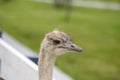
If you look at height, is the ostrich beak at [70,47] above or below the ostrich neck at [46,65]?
above

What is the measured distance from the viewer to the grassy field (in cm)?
1123

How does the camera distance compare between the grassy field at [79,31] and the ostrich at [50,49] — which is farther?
the grassy field at [79,31]

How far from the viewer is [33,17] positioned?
55.4 feet

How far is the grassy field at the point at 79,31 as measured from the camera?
11.2 meters

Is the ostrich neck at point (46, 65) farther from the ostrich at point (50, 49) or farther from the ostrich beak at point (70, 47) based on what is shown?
the ostrich beak at point (70, 47)

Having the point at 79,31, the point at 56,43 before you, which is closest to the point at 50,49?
the point at 56,43

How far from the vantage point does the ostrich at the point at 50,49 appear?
378cm

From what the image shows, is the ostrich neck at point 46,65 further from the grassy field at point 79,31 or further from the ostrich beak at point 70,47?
the grassy field at point 79,31

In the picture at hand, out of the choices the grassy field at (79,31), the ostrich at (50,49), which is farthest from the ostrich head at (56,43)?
the grassy field at (79,31)

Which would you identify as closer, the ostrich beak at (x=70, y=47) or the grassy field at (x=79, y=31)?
the ostrich beak at (x=70, y=47)

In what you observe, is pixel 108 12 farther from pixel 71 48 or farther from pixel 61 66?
pixel 71 48

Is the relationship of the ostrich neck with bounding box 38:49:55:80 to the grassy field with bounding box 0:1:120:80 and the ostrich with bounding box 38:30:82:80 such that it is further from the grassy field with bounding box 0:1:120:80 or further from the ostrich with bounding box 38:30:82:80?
the grassy field with bounding box 0:1:120:80

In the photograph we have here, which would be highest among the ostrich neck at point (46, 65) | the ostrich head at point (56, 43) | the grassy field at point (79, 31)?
the grassy field at point (79, 31)

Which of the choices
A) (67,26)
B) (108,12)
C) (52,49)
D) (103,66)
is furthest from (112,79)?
(108,12)
